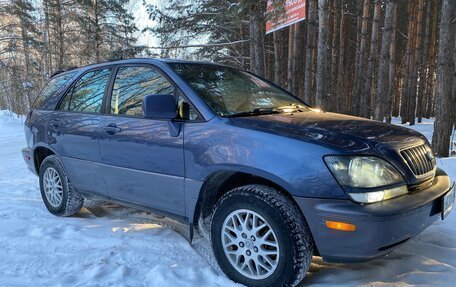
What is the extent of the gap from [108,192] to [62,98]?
145 centimetres

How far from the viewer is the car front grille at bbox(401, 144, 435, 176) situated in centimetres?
270

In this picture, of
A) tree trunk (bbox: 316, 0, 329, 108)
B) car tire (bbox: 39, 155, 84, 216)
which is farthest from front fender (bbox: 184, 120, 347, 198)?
A: tree trunk (bbox: 316, 0, 329, 108)

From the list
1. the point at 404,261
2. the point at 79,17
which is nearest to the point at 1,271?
the point at 404,261

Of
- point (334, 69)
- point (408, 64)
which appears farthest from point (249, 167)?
point (334, 69)

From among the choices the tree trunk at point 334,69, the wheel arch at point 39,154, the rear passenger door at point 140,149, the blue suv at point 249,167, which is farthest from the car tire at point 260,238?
the tree trunk at point 334,69

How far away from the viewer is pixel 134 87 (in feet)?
12.3

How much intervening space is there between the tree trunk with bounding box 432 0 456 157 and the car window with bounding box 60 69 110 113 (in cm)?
656

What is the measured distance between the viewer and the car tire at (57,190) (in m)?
4.41

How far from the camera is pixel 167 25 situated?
13.7 metres

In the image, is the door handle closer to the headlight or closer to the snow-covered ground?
the snow-covered ground

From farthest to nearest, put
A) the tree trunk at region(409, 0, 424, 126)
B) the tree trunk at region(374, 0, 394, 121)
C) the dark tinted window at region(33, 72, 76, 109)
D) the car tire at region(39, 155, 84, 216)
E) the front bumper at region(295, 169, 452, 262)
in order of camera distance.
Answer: the tree trunk at region(409, 0, 424, 126) < the tree trunk at region(374, 0, 394, 121) < the dark tinted window at region(33, 72, 76, 109) < the car tire at region(39, 155, 84, 216) < the front bumper at region(295, 169, 452, 262)

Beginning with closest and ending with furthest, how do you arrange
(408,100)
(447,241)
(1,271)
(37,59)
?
(1,271) → (447,241) → (408,100) → (37,59)

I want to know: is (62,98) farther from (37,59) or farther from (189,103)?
(37,59)

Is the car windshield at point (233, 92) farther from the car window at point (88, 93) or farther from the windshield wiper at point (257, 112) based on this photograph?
the car window at point (88, 93)
